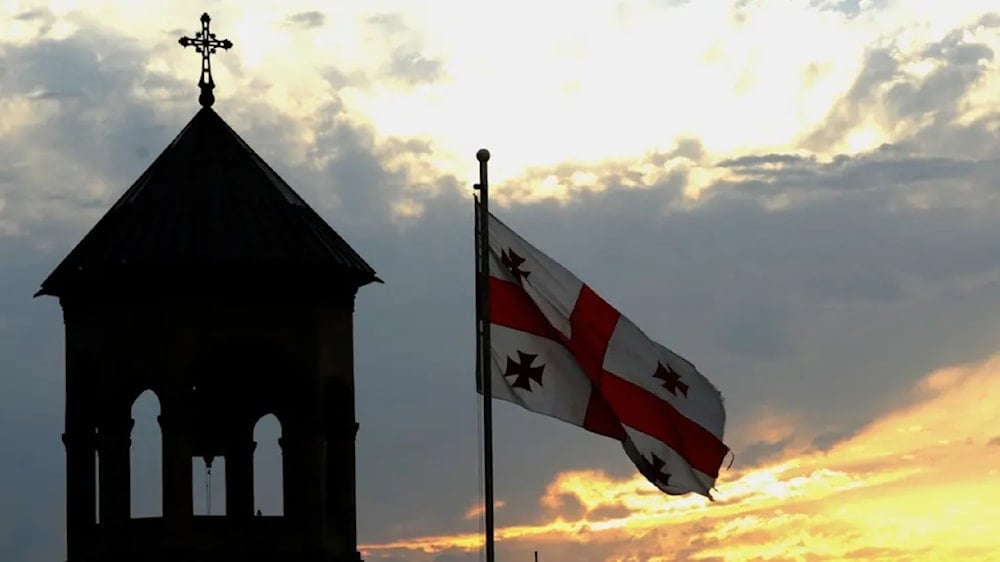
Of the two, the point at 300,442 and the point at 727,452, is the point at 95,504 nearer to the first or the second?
the point at 300,442

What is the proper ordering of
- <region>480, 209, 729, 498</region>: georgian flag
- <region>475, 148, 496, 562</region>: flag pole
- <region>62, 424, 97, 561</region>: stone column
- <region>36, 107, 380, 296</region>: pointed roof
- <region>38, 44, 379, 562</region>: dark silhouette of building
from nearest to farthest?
<region>475, 148, 496, 562</region>: flag pole, <region>480, 209, 729, 498</region>: georgian flag, <region>38, 44, 379, 562</region>: dark silhouette of building, <region>36, 107, 380, 296</region>: pointed roof, <region>62, 424, 97, 561</region>: stone column

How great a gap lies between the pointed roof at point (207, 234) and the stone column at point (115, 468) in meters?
1.93

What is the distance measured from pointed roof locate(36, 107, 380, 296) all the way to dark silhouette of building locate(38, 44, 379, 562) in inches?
0.8

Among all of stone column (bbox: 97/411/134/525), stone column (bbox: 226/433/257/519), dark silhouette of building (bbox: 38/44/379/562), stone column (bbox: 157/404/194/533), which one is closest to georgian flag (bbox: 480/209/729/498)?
dark silhouette of building (bbox: 38/44/379/562)

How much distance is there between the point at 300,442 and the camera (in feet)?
125

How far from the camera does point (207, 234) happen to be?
1487 inches

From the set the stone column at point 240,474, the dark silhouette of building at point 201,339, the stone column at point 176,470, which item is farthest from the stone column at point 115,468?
the stone column at point 240,474

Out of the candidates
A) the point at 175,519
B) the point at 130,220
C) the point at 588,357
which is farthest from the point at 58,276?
the point at 588,357

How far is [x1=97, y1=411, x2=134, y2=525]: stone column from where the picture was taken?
37562 millimetres

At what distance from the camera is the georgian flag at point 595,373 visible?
1356 inches

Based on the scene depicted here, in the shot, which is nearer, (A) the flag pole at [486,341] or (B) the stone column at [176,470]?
(A) the flag pole at [486,341]

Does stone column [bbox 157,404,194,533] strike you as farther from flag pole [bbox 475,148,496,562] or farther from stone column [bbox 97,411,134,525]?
flag pole [bbox 475,148,496,562]

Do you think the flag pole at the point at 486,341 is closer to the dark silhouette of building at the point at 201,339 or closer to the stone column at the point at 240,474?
the dark silhouette of building at the point at 201,339

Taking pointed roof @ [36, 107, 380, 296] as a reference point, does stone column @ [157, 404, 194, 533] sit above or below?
below
